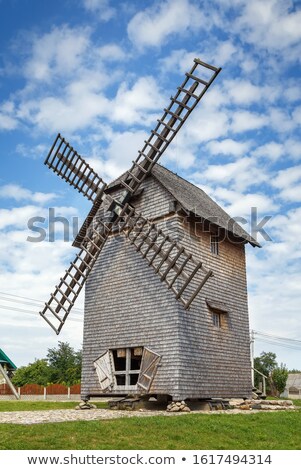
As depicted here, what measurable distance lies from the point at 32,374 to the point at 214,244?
31.0 m

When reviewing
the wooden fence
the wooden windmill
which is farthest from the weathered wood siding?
the wooden fence

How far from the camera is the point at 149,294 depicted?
Answer: 18.9 meters

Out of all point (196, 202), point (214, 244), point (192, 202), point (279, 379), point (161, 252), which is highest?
point (196, 202)

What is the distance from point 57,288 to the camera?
2023 centimetres

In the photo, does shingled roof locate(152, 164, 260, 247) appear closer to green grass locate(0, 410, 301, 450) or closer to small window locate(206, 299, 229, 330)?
small window locate(206, 299, 229, 330)

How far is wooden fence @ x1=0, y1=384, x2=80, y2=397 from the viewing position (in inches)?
1377

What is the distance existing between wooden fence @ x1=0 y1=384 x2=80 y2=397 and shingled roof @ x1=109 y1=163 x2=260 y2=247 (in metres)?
19.0

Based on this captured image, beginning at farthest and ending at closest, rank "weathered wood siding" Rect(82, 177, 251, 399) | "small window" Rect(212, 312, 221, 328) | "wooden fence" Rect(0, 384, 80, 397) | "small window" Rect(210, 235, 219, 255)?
1. "wooden fence" Rect(0, 384, 80, 397)
2. "small window" Rect(210, 235, 219, 255)
3. "small window" Rect(212, 312, 221, 328)
4. "weathered wood siding" Rect(82, 177, 251, 399)

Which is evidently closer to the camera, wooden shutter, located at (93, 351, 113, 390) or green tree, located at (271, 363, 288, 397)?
wooden shutter, located at (93, 351, 113, 390)

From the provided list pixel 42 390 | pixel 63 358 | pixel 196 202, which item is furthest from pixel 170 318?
pixel 63 358

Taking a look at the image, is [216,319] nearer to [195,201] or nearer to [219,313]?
[219,313]

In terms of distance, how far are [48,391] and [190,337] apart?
2072 cm

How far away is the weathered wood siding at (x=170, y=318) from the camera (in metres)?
17.8
